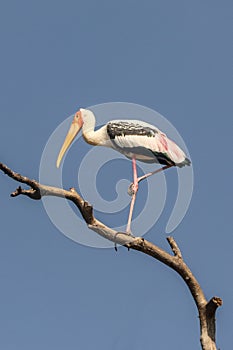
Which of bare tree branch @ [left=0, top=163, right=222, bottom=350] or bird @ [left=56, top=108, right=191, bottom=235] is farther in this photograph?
bird @ [left=56, top=108, right=191, bottom=235]

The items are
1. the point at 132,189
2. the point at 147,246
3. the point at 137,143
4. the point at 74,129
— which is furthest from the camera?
the point at 74,129

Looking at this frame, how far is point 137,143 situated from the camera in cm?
1237

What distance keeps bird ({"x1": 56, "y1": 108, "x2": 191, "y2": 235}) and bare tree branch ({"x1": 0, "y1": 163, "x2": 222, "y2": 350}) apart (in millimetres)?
2051

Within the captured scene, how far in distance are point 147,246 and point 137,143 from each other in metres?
2.89

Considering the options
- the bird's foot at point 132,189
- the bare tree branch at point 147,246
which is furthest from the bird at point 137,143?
the bare tree branch at point 147,246

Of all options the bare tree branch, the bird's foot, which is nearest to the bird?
the bird's foot

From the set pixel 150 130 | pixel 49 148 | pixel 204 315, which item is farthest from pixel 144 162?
pixel 204 315

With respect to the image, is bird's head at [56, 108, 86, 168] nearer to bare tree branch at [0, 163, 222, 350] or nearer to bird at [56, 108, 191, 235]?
bird at [56, 108, 191, 235]

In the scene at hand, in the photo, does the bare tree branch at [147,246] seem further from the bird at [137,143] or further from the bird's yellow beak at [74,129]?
the bird's yellow beak at [74,129]

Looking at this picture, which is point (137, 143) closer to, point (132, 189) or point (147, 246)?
point (132, 189)

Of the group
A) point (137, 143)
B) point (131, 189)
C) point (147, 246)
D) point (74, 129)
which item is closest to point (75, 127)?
point (74, 129)

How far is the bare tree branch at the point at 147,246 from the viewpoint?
9.32m

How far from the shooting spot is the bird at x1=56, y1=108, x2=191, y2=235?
12094 millimetres

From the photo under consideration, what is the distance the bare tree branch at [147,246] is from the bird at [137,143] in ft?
6.73
